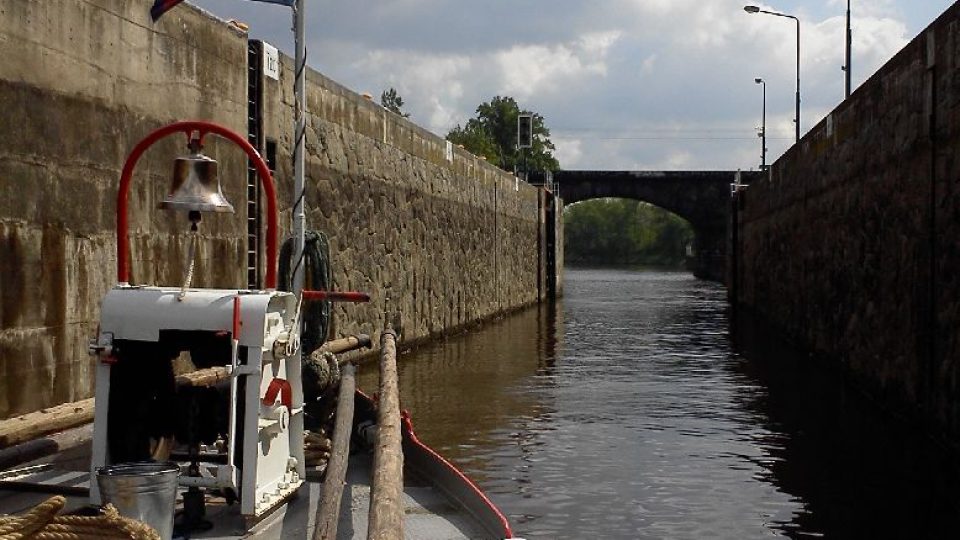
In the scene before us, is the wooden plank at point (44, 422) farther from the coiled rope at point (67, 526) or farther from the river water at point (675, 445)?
the coiled rope at point (67, 526)

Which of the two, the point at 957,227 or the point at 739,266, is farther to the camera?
the point at 739,266

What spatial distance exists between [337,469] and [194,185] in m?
1.77

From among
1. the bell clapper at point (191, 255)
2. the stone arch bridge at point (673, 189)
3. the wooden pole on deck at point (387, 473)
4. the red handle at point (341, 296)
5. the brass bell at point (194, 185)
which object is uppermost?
the stone arch bridge at point (673, 189)

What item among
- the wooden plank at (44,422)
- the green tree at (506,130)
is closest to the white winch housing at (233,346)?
the wooden plank at (44,422)

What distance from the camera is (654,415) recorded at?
13445 mm

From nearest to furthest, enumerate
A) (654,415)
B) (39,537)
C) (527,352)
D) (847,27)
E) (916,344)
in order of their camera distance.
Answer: (39,537), (916,344), (654,415), (527,352), (847,27)

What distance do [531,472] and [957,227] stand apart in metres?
4.56

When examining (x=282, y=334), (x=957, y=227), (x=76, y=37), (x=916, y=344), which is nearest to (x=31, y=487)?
(x=282, y=334)

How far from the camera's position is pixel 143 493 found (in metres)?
4.95

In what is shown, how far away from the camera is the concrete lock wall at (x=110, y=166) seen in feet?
28.1

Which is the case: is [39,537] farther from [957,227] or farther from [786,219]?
[786,219]

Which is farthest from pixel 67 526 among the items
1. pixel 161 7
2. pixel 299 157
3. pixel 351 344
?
pixel 351 344

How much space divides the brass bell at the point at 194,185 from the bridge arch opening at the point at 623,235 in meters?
150

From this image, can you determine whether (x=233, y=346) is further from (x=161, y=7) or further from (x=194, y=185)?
(x=161, y=7)
